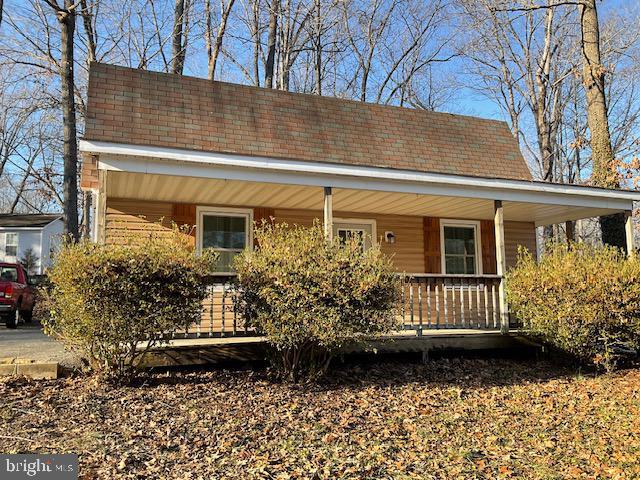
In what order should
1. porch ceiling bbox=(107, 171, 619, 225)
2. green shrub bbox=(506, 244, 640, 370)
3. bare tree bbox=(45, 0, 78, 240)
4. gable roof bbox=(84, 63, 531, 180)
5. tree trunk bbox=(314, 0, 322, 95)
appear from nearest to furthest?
1. green shrub bbox=(506, 244, 640, 370)
2. porch ceiling bbox=(107, 171, 619, 225)
3. gable roof bbox=(84, 63, 531, 180)
4. bare tree bbox=(45, 0, 78, 240)
5. tree trunk bbox=(314, 0, 322, 95)

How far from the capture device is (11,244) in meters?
26.6

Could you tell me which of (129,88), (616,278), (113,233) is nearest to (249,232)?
(113,233)

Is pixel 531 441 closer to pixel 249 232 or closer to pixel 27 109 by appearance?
pixel 249 232

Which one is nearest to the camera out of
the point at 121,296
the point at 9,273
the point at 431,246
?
the point at 121,296

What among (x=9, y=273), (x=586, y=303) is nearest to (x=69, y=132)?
(x=9, y=273)

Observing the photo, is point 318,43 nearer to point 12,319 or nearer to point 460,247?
point 460,247

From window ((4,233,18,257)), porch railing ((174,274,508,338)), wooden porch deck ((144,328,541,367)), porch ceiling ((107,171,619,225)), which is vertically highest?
window ((4,233,18,257))

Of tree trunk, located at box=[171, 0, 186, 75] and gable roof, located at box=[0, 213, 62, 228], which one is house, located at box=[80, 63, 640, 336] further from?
gable roof, located at box=[0, 213, 62, 228]

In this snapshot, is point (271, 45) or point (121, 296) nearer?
point (121, 296)

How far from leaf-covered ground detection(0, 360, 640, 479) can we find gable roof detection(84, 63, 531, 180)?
3.94 meters

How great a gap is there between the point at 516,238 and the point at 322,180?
21.0 ft

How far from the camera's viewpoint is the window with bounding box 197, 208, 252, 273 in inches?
388

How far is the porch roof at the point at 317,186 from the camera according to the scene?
23.4 feet

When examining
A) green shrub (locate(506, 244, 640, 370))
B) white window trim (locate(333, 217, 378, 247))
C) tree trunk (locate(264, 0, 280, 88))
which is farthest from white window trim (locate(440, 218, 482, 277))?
tree trunk (locate(264, 0, 280, 88))
